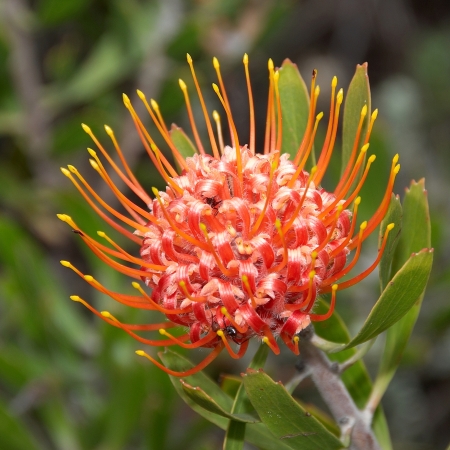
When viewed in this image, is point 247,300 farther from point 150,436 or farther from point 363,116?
→ point 150,436

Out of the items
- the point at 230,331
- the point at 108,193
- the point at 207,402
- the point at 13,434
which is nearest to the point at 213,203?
the point at 230,331

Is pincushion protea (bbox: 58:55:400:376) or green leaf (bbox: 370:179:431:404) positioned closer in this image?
pincushion protea (bbox: 58:55:400:376)

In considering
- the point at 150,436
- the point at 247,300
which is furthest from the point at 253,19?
the point at 247,300

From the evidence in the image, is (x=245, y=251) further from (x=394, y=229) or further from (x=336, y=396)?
(x=336, y=396)

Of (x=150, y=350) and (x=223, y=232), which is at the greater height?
(x=223, y=232)

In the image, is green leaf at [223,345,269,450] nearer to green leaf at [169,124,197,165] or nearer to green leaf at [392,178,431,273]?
green leaf at [392,178,431,273]

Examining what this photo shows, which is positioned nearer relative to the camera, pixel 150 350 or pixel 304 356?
pixel 304 356

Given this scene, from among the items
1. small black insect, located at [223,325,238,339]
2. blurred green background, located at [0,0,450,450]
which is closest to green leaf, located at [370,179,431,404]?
small black insect, located at [223,325,238,339]

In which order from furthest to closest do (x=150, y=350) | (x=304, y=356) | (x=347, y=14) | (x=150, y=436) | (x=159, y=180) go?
(x=347, y=14) < (x=159, y=180) < (x=150, y=350) < (x=150, y=436) < (x=304, y=356)
